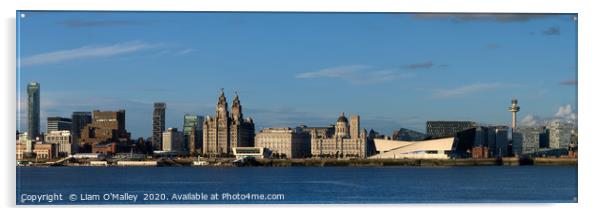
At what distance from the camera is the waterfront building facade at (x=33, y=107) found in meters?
10.3

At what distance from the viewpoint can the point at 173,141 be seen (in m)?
20.3

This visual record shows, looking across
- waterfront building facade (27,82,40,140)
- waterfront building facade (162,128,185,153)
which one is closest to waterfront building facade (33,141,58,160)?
waterfront building facade (27,82,40,140)

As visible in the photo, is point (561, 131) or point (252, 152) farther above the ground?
point (561, 131)

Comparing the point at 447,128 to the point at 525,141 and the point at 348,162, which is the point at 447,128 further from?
the point at 348,162

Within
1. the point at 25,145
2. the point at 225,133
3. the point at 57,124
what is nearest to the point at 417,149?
the point at 225,133

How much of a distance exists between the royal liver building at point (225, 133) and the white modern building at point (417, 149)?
265cm

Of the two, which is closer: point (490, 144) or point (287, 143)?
point (287, 143)

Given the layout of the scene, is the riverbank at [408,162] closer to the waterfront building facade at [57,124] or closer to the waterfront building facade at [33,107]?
the waterfront building facade at [57,124]

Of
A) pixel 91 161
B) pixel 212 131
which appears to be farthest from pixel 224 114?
pixel 212 131

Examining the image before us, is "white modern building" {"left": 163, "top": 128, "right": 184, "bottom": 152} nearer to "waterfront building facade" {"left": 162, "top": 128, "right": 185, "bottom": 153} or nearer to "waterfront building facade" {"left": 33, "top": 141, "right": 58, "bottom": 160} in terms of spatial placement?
"waterfront building facade" {"left": 162, "top": 128, "right": 185, "bottom": 153}

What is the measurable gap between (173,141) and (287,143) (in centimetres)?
346

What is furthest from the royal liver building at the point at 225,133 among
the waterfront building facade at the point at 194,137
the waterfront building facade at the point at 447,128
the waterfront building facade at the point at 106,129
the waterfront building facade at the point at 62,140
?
the waterfront building facade at the point at 447,128

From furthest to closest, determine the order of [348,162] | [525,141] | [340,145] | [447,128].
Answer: [348,162]
[340,145]
[525,141]
[447,128]
